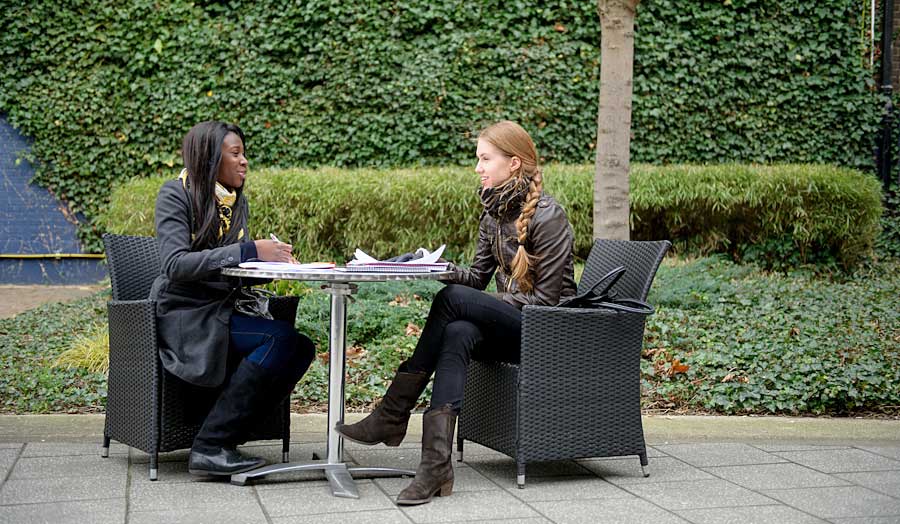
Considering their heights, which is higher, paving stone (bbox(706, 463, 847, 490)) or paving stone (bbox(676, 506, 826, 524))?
paving stone (bbox(676, 506, 826, 524))

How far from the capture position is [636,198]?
31.1 ft

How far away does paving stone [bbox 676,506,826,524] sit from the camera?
10.7 ft

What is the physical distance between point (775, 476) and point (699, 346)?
220 centimetres

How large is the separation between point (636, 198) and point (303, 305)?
12.8ft

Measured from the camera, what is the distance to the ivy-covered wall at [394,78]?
424 inches

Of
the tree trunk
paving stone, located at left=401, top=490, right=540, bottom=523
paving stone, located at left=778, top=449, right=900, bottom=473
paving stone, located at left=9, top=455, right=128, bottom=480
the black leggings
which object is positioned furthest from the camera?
the tree trunk

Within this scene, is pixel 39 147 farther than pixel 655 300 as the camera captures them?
Yes

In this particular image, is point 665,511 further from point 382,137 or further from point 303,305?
point 382,137

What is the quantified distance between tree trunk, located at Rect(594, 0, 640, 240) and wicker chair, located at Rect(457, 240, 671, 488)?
3.20m

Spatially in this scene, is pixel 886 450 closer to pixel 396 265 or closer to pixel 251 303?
pixel 396 265

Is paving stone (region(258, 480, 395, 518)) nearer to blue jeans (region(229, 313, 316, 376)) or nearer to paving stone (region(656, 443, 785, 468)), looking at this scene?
blue jeans (region(229, 313, 316, 376))

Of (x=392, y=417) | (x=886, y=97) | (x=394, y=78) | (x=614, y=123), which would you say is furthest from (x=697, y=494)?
(x=886, y=97)

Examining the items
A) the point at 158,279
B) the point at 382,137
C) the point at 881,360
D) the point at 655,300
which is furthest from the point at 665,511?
the point at 382,137

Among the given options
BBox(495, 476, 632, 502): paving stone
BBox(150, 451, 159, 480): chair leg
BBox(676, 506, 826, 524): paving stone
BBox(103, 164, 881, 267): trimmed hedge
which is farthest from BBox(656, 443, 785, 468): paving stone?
BBox(103, 164, 881, 267): trimmed hedge
